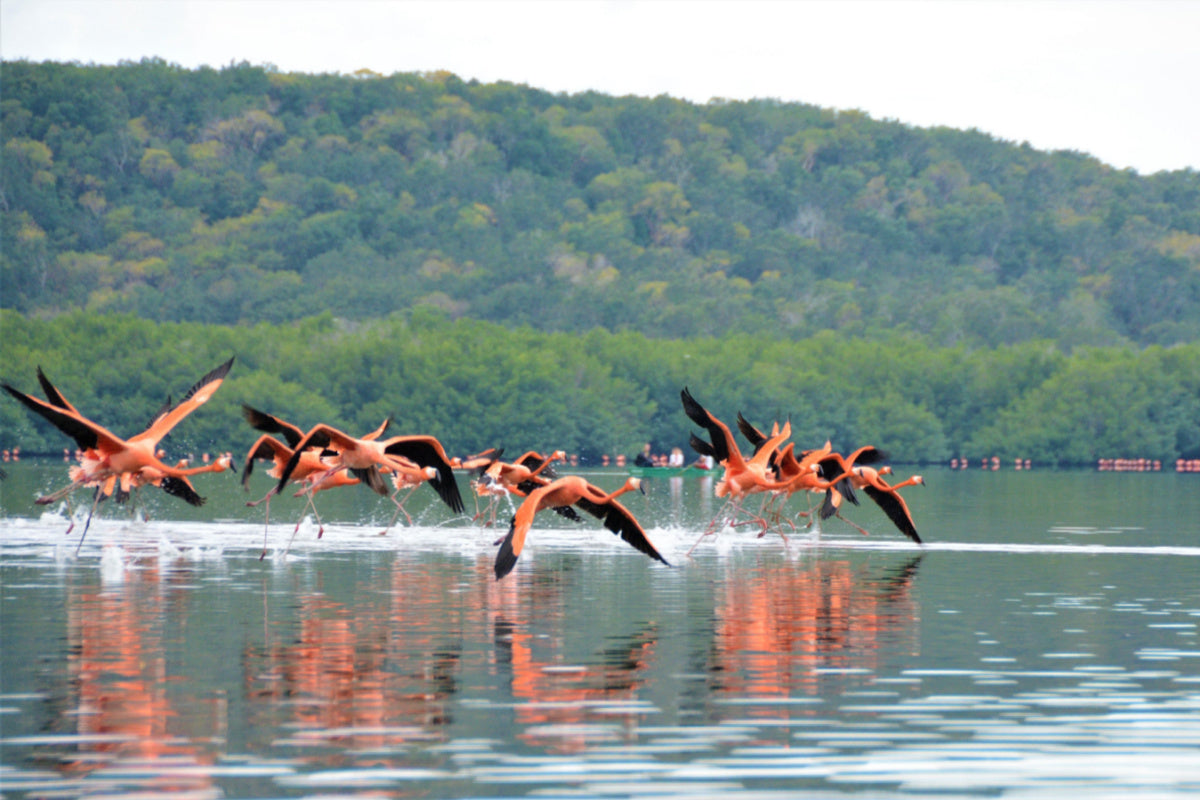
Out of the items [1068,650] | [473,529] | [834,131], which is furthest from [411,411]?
[834,131]

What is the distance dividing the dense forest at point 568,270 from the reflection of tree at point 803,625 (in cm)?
7429

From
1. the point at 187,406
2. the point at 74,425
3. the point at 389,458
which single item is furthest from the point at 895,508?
the point at 74,425

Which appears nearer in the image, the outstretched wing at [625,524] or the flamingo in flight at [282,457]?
the outstretched wing at [625,524]

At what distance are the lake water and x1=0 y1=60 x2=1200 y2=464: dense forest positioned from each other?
240 feet

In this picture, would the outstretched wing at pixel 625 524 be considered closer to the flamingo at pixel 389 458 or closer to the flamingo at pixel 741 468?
the flamingo at pixel 389 458

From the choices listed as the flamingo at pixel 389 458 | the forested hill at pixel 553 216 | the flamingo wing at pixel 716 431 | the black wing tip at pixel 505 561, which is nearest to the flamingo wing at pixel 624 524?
the black wing tip at pixel 505 561

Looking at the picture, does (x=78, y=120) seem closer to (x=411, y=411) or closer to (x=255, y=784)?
(x=411, y=411)

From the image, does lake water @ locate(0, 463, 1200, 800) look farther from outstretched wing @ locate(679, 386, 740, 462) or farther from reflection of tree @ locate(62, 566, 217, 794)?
outstretched wing @ locate(679, 386, 740, 462)

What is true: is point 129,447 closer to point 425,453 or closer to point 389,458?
point 389,458

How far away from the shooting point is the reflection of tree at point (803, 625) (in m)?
17.2

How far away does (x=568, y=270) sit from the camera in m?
161

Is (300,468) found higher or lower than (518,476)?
higher

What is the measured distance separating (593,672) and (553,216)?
161 meters

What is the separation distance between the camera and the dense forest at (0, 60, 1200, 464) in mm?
110000
